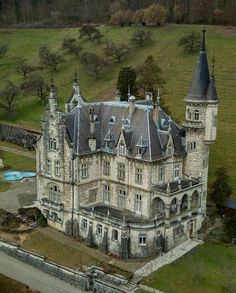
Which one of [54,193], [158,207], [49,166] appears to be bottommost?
[54,193]

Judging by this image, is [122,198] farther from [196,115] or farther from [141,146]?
[196,115]

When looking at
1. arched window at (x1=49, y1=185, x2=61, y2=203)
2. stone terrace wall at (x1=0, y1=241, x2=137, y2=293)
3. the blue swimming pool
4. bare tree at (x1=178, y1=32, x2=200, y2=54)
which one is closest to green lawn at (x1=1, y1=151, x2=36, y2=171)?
the blue swimming pool

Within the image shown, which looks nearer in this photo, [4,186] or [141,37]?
[4,186]

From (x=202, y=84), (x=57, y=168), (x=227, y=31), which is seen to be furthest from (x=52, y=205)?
(x=227, y=31)

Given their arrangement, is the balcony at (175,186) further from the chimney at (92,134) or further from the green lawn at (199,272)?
the chimney at (92,134)

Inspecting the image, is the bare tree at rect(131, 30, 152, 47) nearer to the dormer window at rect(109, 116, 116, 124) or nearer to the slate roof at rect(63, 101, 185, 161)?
the slate roof at rect(63, 101, 185, 161)

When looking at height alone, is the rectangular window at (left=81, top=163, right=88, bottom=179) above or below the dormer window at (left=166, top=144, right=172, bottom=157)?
below

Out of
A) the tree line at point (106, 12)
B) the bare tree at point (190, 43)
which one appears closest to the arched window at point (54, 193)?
the bare tree at point (190, 43)
